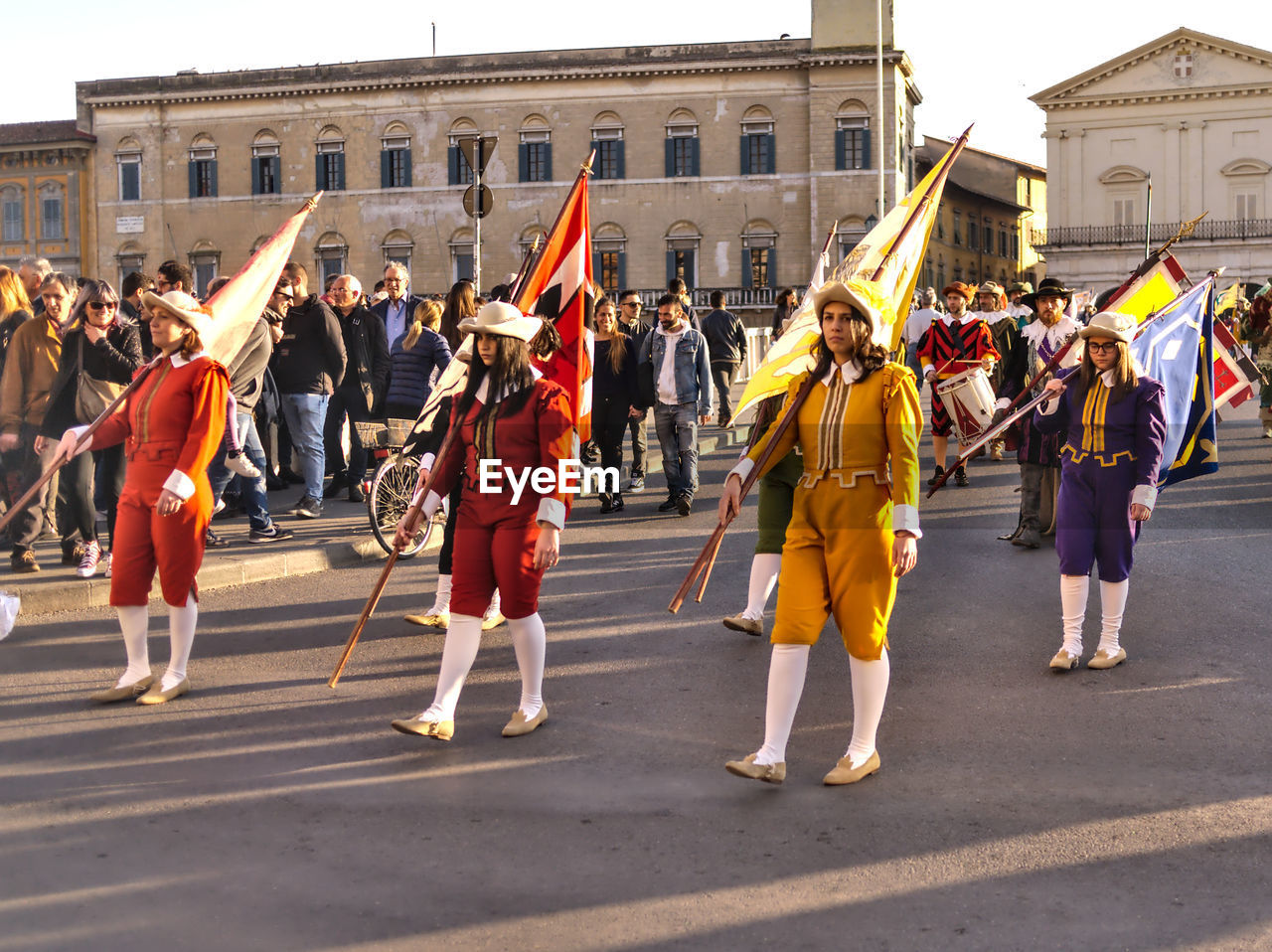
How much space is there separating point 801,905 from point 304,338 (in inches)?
358

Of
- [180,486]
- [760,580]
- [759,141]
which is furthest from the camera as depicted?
[759,141]

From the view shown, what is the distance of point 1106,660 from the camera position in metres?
7.32

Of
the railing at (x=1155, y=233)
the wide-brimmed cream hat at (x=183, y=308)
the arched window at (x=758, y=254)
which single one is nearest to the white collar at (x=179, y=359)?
the wide-brimmed cream hat at (x=183, y=308)

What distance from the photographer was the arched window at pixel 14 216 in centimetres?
6725

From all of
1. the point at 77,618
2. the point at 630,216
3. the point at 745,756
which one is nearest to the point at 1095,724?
the point at 745,756

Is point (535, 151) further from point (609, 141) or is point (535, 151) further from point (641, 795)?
point (641, 795)

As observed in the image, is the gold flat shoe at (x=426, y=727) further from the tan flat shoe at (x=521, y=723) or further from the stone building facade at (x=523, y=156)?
the stone building facade at (x=523, y=156)

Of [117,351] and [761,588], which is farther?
[117,351]

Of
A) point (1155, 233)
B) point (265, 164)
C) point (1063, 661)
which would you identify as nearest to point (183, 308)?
point (1063, 661)

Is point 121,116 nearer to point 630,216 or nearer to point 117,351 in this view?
point 630,216

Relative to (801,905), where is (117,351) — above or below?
above

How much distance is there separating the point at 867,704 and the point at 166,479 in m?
3.41

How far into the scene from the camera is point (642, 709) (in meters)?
6.64

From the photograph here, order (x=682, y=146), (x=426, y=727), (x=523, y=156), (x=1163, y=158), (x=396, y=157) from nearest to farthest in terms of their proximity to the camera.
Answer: (x=426, y=727), (x=682, y=146), (x=523, y=156), (x=396, y=157), (x=1163, y=158)
